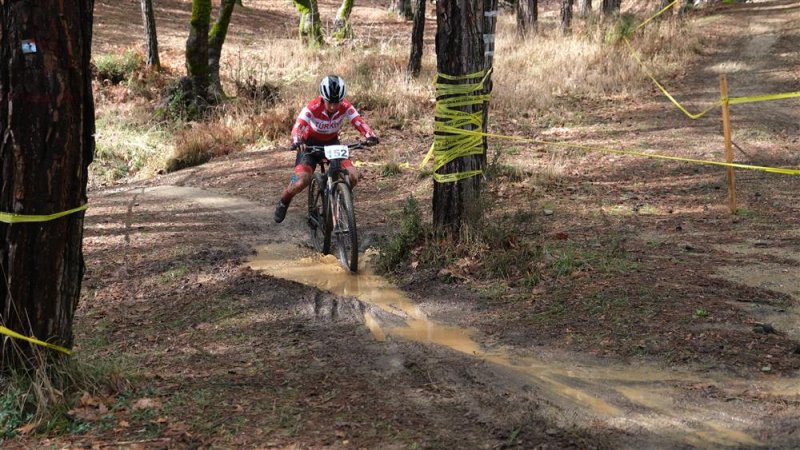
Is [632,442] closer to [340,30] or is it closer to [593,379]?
[593,379]

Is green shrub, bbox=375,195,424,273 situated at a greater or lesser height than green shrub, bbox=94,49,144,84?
lesser

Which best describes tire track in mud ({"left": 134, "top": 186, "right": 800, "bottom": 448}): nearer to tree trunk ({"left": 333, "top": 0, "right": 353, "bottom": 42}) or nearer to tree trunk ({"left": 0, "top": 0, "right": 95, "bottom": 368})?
tree trunk ({"left": 0, "top": 0, "right": 95, "bottom": 368})

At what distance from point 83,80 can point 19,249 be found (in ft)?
3.33

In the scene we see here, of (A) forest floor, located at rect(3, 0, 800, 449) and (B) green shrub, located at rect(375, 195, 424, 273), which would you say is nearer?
(A) forest floor, located at rect(3, 0, 800, 449)

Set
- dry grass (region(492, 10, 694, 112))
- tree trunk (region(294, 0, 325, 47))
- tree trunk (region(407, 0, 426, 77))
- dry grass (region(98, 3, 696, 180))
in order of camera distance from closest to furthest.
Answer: dry grass (region(98, 3, 696, 180))
dry grass (region(492, 10, 694, 112))
tree trunk (region(407, 0, 426, 77))
tree trunk (region(294, 0, 325, 47))

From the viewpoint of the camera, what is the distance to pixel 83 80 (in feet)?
14.6

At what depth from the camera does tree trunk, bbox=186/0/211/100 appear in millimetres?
16819

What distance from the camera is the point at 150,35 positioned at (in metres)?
20.4

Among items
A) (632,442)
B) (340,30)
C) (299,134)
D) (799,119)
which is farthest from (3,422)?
(340,30)

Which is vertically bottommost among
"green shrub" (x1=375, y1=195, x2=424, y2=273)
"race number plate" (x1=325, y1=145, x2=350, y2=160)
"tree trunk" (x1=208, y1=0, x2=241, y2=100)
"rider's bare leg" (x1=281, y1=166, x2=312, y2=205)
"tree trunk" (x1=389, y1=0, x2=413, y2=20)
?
"green shrub" (x1=375, y1=195, x2=424, y2=273)

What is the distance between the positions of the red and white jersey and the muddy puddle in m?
2.45

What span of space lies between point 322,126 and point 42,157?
432cm

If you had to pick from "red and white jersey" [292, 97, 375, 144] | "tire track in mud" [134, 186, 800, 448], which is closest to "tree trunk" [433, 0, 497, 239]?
"tire track in mud" [134, 186, 800, 448]

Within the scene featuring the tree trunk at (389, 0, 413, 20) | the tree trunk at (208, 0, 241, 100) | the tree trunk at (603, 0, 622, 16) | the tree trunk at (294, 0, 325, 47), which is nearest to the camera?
the tree trunk at (208, 0, 241, 100)
